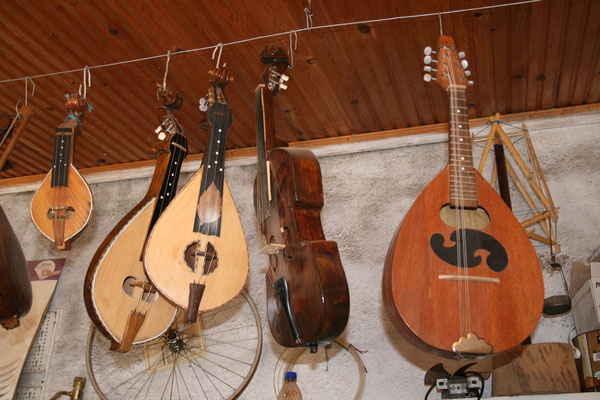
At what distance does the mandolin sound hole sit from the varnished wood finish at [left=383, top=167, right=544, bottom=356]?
0.11ft

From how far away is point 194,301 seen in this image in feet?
6.33

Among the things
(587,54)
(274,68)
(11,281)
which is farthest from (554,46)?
(11,281)

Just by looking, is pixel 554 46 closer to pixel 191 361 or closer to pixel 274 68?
pixel 274 68

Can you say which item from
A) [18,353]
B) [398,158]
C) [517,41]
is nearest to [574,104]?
[517,41]

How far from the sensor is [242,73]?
8.77 feet

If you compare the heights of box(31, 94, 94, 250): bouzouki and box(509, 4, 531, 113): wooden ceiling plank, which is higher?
box(509, 4, 531, 113): wooden ceiling plank

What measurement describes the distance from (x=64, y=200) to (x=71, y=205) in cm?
4

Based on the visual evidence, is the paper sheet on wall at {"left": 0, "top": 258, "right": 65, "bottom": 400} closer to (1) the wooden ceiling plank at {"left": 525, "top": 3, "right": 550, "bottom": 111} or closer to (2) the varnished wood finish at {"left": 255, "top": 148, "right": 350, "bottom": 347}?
(2) the varnished wood finish at {"left": 255, "top": 148, "right": 350, "bottom": 347}

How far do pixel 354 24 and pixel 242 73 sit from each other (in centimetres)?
67

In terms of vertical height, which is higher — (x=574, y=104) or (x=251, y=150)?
(x=574, y=104)

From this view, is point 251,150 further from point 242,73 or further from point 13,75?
point 13,75

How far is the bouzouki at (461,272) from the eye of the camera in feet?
5.52

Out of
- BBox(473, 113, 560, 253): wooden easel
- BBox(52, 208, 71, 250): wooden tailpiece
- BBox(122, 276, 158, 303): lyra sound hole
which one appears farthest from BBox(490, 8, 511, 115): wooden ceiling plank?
BBox(52, 208, 71, 250): wooden tailpiece

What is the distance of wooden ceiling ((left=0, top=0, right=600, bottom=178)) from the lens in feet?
7.45
